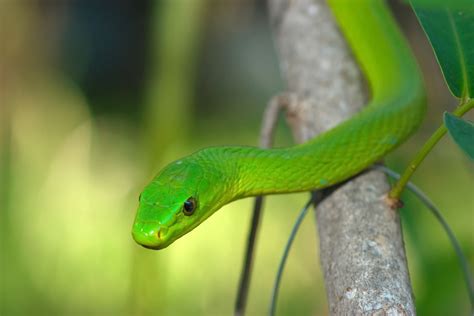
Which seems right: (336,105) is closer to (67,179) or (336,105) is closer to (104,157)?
(67,179)

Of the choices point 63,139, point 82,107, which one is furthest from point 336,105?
point 82,107

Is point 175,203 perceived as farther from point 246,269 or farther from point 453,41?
point 453,41

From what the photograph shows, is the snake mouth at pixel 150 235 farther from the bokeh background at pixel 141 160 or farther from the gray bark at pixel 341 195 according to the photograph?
the bokeh background at pixel 141 160

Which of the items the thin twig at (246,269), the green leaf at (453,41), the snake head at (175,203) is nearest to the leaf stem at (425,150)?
the green leaf at (453,41)

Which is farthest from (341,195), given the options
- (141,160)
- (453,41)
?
(141,160)

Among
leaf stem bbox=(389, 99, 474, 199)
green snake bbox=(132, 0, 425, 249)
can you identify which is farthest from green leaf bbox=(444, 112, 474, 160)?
green snake bbox=(132, 0, 425, 249)
